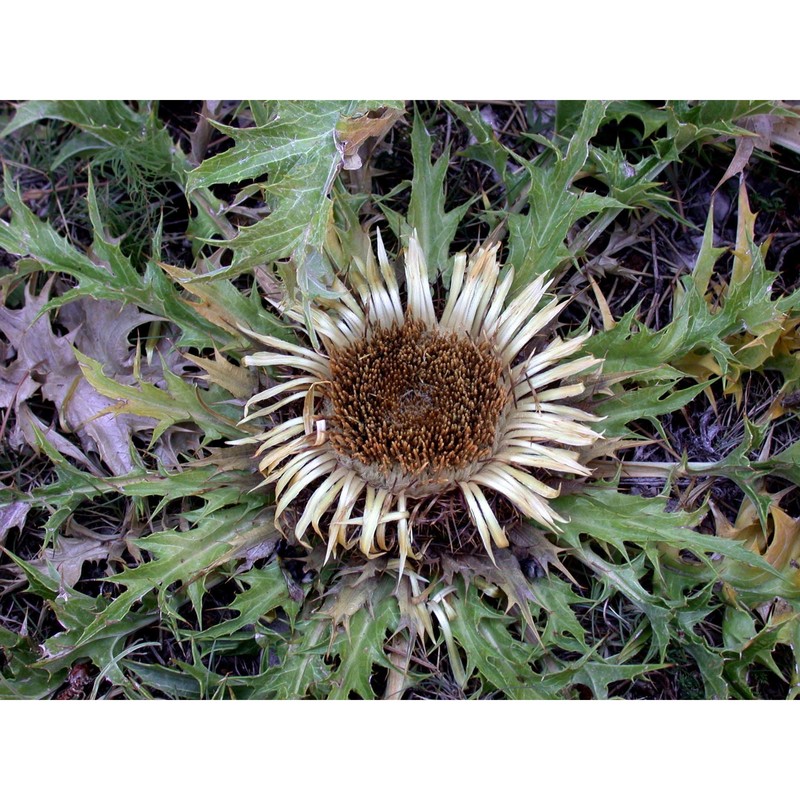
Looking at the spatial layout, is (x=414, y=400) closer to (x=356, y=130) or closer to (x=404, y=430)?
(x=404, y=430)

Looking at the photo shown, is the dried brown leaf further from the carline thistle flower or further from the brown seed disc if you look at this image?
the brown seed disc

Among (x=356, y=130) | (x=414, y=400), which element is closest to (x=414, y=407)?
(x=414, y=400)

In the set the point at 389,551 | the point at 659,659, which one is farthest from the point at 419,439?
the point at 659,659

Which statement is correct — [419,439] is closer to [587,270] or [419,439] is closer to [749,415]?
[587,270]

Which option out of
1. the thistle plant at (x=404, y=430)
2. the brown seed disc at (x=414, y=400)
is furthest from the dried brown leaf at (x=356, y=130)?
the brown seed disc at (x=414, y=400)

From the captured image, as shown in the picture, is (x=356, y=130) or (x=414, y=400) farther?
(x=414, y=400)

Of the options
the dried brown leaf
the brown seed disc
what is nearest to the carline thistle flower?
the brown seed disc

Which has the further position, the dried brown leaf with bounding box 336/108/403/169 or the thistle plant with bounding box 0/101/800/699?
the thistle plant with bounding box 0/101/800/699

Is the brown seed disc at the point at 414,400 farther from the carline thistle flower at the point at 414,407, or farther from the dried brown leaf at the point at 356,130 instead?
the dried brown leaf at the point at 356,130
